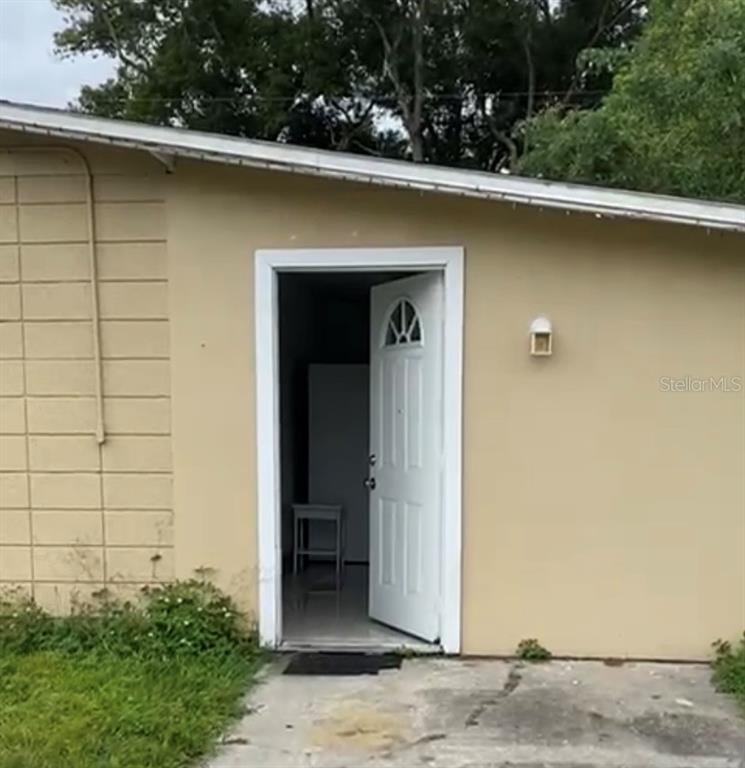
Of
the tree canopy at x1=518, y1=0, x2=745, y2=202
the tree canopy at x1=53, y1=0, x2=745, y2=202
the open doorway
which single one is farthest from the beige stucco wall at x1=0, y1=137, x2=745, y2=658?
the tree canopy at x1=53, y1=0, x2=745, y2=202

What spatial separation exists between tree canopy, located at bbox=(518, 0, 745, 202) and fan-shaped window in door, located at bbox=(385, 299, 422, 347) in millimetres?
3560

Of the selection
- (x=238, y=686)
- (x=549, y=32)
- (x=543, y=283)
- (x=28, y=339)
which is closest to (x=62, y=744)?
(x=238, y=686)

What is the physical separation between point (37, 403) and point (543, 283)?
2.88 meters

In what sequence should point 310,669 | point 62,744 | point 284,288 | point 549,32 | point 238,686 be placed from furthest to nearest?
point 549,32 → point 284,288 → point 310,669 → point 238,686 → point 62,744

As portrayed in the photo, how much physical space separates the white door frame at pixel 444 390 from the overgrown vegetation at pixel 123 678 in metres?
0.40

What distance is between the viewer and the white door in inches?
180

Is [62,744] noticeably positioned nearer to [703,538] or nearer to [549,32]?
[703,538]

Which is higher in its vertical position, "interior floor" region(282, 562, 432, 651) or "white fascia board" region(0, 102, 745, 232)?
"white fascia board" region(0, 102, 745, 232)

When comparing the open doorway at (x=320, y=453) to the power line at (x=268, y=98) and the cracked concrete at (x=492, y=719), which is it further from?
the power line at (x=268, y=98)

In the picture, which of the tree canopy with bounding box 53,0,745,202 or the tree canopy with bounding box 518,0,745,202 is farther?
the tree canopy with bounding box 53,0,745,202

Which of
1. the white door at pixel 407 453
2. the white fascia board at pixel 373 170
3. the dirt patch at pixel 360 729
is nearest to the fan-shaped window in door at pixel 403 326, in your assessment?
the white door at pixel 407 453

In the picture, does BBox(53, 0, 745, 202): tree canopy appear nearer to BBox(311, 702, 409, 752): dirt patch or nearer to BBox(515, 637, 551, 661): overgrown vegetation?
BBox(515, 637, 551, 661): overgrown vegetation

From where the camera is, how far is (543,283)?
4363 millimetres

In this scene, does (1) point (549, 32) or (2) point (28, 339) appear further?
(1) point (549, 32)
